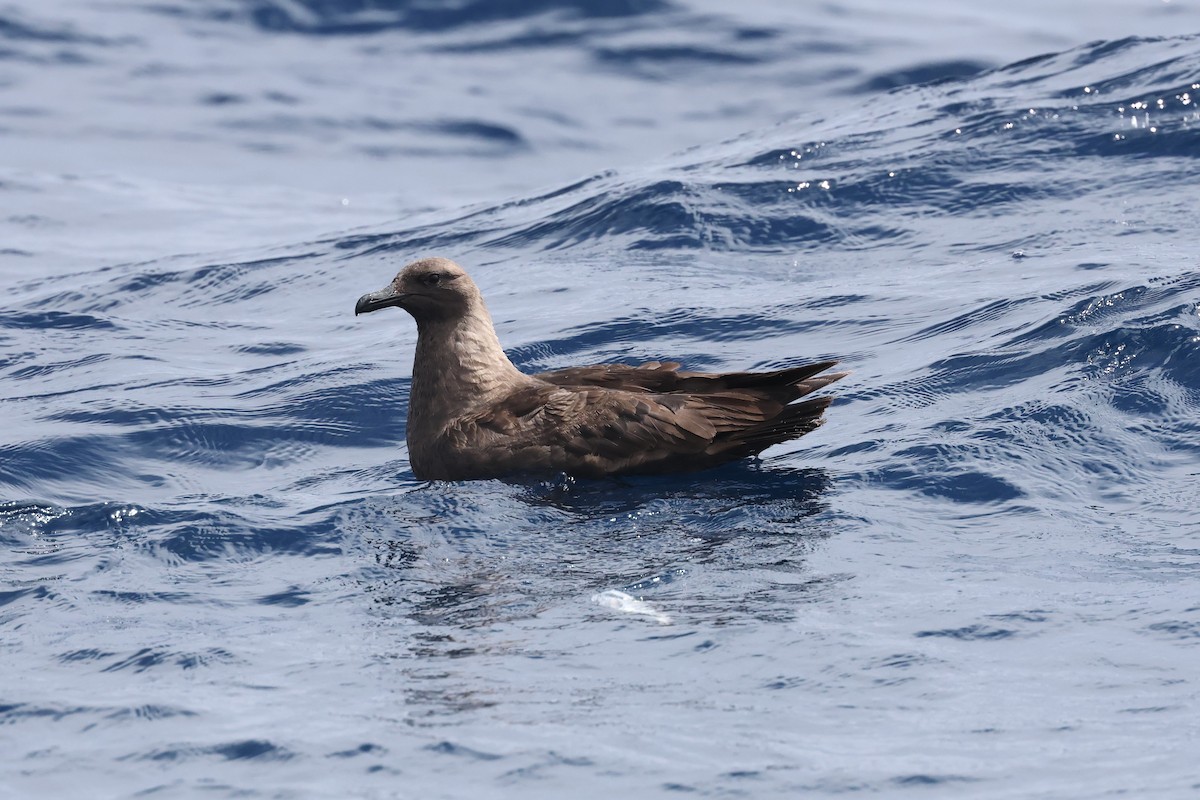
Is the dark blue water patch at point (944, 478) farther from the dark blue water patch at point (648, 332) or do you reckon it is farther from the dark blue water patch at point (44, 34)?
the dark blue water patch at point (44, 34)

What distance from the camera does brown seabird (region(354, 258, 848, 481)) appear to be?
887cm

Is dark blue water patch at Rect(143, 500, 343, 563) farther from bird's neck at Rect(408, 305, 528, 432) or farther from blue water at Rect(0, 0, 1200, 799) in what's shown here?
bird's neck at Rect(408, 305, 528, 432)

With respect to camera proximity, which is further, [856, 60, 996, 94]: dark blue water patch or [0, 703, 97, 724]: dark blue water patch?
[856, 60, 996, 94]: dark blue water patch

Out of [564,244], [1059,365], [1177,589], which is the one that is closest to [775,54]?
[564,244]

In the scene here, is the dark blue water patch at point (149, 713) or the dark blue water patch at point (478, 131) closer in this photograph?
the dark blue water patch at point (149, 713)

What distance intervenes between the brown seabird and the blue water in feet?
0.69

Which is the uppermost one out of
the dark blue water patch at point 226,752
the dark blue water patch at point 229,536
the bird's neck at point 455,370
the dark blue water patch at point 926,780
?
the bird's neck at point 455,370

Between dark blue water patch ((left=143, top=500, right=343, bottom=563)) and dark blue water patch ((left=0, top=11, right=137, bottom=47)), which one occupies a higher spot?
dark blue water patch ((left=0, top=11, right=137, bottom=47))

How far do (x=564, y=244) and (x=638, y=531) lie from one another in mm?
7253

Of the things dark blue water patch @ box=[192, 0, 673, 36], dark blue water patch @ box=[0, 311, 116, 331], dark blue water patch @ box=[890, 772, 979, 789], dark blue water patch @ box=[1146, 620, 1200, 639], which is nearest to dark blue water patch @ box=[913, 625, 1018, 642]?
dark blue water patch @ box=[1146, 620, 1200, 639]

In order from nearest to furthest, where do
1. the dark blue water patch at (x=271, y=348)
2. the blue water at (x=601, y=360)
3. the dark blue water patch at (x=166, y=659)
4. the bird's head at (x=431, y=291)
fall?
1. the blue water at (x=601, y=360)
2. the dark blue water patch at (x=166, y=659)
3. the bird's head at (x=431, y=291)
4. the dark blue water patch at (x=271, y=348)

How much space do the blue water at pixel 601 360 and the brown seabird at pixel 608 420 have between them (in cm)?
21

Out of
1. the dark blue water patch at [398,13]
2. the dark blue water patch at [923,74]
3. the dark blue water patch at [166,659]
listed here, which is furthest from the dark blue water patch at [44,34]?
the dark blue water patch at [166,659]

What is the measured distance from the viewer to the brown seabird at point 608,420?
887cm
